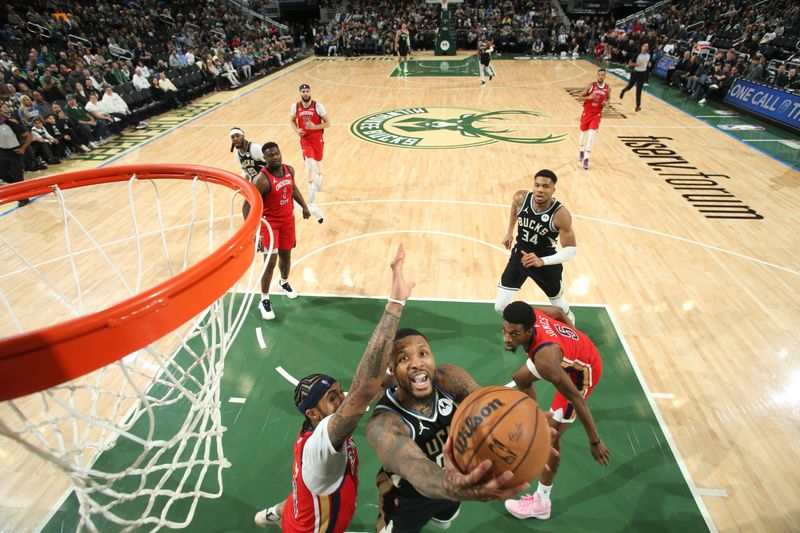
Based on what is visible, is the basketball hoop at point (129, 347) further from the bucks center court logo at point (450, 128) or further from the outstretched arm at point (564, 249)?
the bucks center court logo at point (450, 128)

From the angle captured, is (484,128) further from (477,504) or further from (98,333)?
(98,333)

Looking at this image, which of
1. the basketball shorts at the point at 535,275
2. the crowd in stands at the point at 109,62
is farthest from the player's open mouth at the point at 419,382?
the crowd in stands at the point at 109,62

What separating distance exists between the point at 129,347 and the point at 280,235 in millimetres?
3524

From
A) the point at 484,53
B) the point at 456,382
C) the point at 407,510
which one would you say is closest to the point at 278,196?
the point at 456,382

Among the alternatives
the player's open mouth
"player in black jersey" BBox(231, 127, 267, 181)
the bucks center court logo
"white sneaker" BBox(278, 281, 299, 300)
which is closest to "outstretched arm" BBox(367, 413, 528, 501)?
the player's open mouth

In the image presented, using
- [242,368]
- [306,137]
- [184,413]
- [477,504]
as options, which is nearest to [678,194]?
[306,137]

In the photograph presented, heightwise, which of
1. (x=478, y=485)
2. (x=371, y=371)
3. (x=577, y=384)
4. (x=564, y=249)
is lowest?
(x=577, y=384)

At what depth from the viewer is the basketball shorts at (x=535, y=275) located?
4.51 meters

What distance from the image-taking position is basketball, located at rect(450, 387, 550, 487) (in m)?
1.61

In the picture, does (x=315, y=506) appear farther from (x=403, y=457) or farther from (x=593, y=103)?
(x=593, y=103)

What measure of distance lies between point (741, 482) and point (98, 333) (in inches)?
172

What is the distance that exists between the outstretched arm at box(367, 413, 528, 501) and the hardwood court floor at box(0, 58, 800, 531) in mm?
2817

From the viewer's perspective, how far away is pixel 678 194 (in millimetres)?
8281

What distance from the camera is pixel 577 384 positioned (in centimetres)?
315
